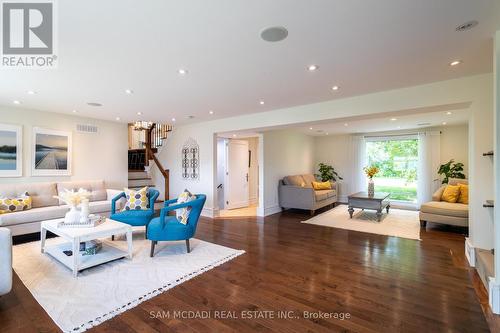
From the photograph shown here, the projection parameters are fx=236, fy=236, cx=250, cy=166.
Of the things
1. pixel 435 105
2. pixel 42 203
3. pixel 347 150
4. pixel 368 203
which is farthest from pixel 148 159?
pixel 435 105

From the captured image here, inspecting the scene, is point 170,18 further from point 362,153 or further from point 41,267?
point 362,153

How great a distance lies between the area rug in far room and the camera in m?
4.65

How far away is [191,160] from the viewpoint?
21.9 ft

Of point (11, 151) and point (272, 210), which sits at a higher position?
point (11, 151)

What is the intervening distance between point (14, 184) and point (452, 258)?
7551mm

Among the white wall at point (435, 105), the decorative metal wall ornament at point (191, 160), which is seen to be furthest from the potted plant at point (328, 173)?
the decorative metal wall ornament at point (191, 160)

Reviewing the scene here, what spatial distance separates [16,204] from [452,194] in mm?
8393

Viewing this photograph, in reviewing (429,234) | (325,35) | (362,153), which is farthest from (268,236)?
(362,153)

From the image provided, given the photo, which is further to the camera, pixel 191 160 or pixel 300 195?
pixel 191 160

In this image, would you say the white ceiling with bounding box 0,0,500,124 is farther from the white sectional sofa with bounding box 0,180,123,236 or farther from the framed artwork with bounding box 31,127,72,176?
the white sectional sofa with bounding box 0,180,123,236

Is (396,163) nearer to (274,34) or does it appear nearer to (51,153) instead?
(274,34)

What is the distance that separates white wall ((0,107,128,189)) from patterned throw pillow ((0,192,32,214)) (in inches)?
31.4

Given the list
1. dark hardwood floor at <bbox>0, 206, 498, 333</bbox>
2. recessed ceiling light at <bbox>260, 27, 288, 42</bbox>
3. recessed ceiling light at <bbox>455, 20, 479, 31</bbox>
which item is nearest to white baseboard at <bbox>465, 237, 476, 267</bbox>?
dark hardwood floor at <bbox>0, 206, 498, 333</bbox>

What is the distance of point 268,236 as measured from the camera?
4379mm
